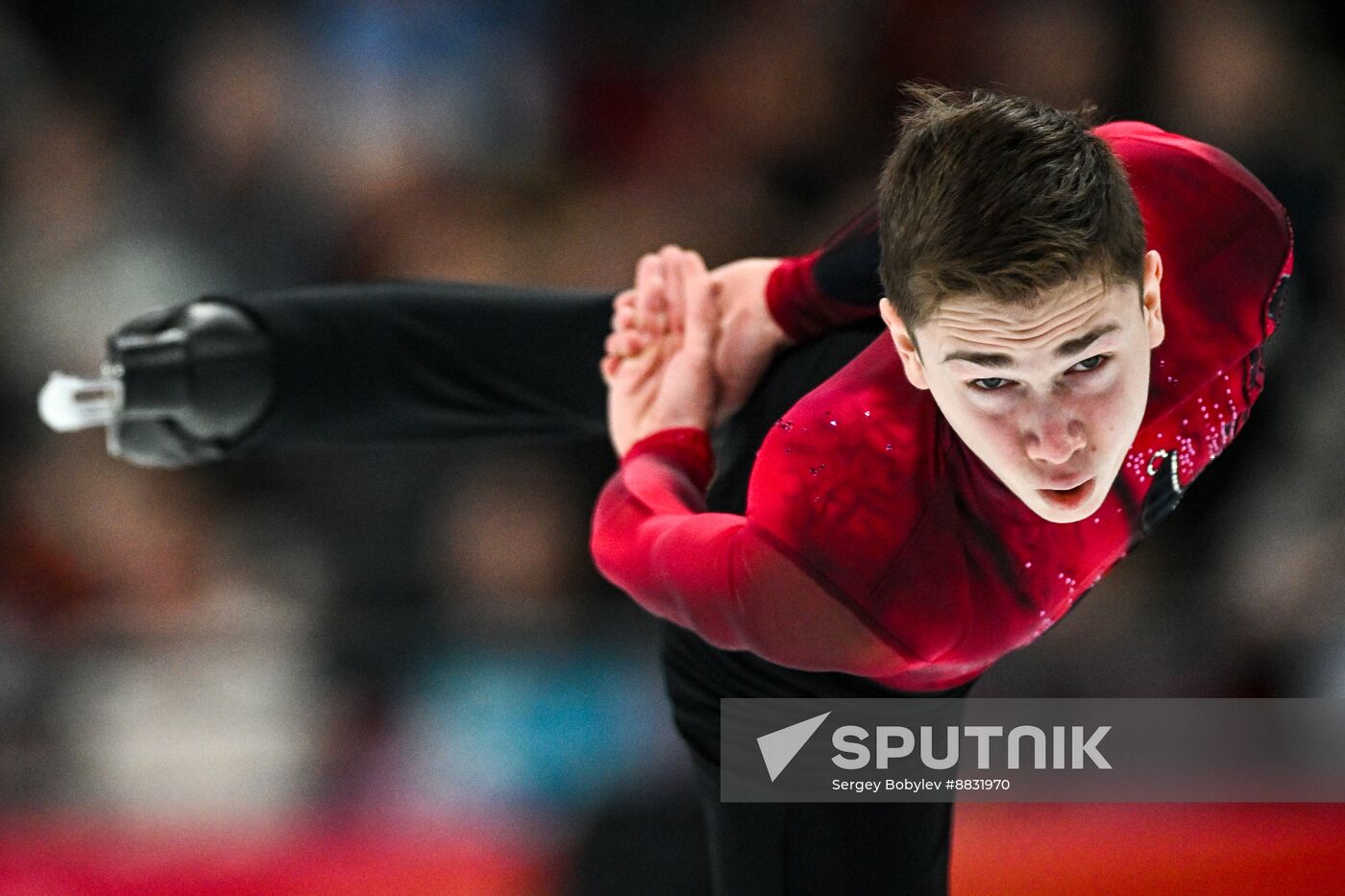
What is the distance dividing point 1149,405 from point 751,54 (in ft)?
7.04

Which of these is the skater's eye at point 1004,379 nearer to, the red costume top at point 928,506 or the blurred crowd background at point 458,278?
the red costume top at point 928,506

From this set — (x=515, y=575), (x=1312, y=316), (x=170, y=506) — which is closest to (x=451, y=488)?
(x=515, y=575)

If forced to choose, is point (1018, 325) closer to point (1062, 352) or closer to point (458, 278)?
point (1062, 352)

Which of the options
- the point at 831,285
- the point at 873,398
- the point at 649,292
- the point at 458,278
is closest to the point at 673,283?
the point at 649,292

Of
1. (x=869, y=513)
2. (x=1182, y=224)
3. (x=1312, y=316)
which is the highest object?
(x=1182, y=224)

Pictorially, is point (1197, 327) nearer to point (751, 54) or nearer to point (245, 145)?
point (751, 54)

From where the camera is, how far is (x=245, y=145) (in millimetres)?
3443

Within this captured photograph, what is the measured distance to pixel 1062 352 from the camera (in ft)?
4.01

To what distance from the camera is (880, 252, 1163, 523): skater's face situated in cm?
122

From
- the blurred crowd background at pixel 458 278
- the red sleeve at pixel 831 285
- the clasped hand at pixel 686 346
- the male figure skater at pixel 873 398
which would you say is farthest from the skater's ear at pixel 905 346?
the blurred crowd background at pixel 458 278

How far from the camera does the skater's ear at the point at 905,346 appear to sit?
1.34m

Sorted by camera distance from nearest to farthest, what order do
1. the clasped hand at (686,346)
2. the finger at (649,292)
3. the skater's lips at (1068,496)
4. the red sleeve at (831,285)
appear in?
1. the skater's lips at (1068,496)
2. the red sleeve at (831,285)
3. the clasped hand at (686,346)
4. the finger at (649,292)

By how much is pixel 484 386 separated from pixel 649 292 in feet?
1.20

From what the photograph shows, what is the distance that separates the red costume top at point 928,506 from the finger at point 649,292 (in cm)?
29
